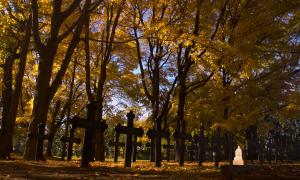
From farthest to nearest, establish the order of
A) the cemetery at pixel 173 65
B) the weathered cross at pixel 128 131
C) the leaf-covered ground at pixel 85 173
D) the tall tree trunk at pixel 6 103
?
the tall tree trunk at pixel 6 103 → the cemetery at pixel 173 65 → the weathered cross at pixel 128 131 → the leaf-covered ground at pixel 85 173

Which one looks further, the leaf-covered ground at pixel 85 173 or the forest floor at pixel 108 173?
the leaf-covered ground at pixel 85 173

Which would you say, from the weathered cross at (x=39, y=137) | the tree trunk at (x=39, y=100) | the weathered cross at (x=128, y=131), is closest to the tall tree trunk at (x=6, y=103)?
the weathered cross at (x=39, y=137)

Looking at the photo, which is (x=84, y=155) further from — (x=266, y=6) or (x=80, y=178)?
(x=266, y=6)

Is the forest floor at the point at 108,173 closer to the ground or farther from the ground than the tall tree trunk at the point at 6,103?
closer to the ground

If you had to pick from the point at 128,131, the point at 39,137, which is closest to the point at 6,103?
the point at 39,137

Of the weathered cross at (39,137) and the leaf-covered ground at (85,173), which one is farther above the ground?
the weathered cross at (39,137)

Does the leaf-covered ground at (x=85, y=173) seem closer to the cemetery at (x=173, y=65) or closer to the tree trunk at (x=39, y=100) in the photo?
the cemetery at (x=173, y=65)

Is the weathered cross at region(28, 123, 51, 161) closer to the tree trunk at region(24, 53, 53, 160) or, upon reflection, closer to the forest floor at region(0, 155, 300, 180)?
the tree trunk at region(24, 53, 53, 160)

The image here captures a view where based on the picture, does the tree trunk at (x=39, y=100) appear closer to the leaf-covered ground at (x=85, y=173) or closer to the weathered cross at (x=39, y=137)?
the weathered cross at (x=39, y=137)

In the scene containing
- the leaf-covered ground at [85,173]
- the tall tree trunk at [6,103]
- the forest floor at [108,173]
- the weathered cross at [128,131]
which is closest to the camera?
the forest floor at [108,173]

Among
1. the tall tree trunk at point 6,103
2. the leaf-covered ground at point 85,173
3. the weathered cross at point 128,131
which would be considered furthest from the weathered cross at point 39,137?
the leaf-covered ground at point 85,173

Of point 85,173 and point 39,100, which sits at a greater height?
point 39,100

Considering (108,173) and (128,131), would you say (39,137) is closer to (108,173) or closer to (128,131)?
(128,131)

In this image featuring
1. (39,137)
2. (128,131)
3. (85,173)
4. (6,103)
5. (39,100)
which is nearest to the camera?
(85,173)
